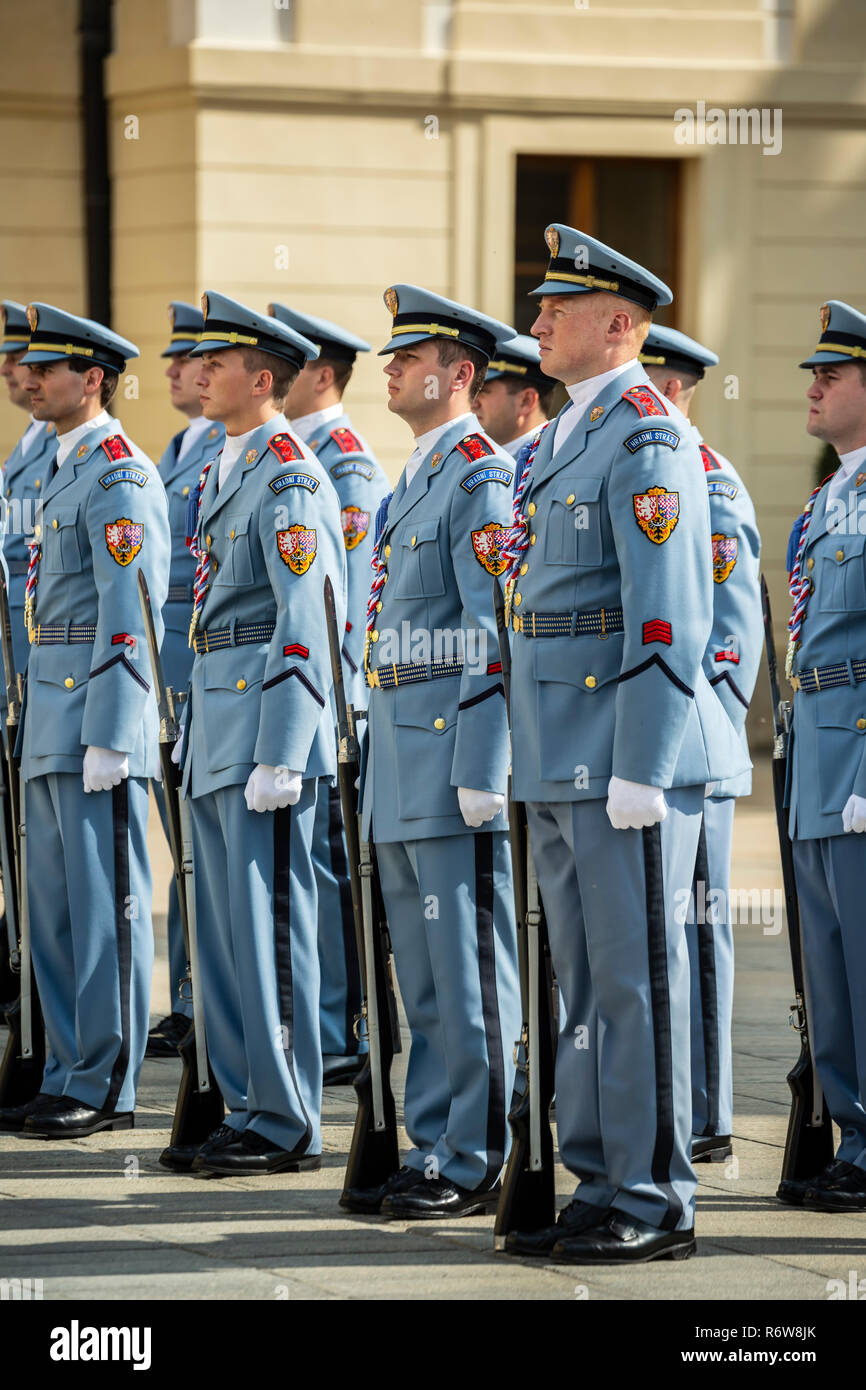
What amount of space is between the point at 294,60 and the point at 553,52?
5.52 ft

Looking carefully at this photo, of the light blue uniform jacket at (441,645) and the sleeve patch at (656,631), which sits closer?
the sleeve patch at (656,631)

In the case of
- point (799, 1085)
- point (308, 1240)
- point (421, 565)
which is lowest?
point (308, 1240)

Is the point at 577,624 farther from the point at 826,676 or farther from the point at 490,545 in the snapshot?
the point at 826,676

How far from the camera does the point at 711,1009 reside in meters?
5.70

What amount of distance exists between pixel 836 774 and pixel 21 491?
3.35m

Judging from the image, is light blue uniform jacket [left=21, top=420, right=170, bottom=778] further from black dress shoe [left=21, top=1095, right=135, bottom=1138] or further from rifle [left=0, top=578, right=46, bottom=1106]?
black dress shoe [left=21, top=1095, right=135, bottom=1138]

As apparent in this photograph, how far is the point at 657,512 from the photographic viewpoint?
4520mm

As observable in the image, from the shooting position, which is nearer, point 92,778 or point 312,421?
point 92,778

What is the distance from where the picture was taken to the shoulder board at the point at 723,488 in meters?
5.74

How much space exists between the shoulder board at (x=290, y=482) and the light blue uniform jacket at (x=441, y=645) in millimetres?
277

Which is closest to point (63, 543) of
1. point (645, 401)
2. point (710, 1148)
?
point (645, 401)

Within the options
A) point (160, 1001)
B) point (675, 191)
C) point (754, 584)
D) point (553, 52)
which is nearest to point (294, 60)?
point (553, 52)

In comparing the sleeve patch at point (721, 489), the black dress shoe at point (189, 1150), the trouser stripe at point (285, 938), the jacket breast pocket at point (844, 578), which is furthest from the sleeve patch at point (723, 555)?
the black dress shoe at point (189, 1150)

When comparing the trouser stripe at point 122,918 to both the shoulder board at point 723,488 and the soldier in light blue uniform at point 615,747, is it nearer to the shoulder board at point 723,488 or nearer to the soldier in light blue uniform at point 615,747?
the soldier in light blue uniform at point 615,747
